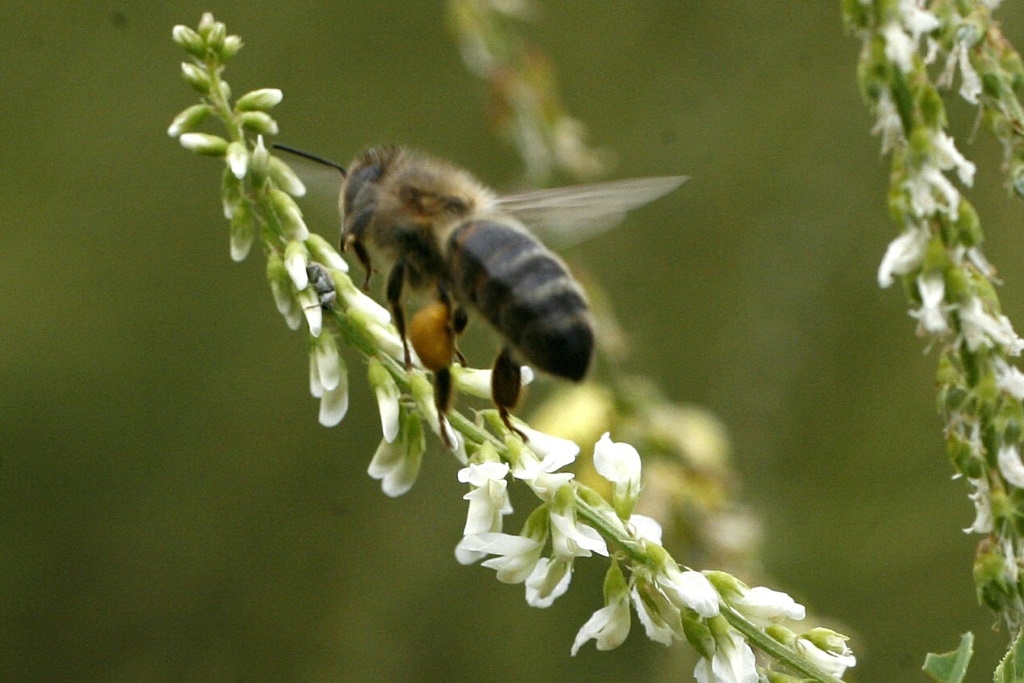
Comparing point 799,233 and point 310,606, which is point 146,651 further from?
point 799,233

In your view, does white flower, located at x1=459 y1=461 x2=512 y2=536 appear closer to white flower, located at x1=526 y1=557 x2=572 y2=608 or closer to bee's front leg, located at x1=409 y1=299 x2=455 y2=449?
white flower, located at x1=526 y1=557 x2=572 y2=608

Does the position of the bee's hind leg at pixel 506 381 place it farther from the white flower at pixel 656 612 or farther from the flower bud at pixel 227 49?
the flower bud at pixel 227 49

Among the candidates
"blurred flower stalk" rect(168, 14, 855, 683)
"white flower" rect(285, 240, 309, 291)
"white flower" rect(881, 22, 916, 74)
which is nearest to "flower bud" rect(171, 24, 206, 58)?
"blurred flower stalk" rect(168, 14, 855, 683)

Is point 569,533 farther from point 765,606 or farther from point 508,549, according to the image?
point 765,606

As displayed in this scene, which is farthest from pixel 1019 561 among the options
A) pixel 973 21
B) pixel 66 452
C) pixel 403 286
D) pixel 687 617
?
pixel 66 452

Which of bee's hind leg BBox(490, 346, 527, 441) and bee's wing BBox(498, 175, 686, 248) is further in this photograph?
bee's wing BBox(498, 175, 686, 248)

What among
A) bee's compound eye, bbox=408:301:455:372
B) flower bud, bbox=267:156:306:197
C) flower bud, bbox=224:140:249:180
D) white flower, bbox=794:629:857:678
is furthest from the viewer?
bee's compound eye, bbox=408:301:455:372

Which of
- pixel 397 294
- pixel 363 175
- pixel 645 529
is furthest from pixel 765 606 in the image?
pixel 363 175

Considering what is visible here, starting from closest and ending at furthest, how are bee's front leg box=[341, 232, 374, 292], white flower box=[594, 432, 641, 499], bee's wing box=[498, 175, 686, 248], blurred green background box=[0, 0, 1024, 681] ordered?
white flower box=[594, 432, 641, 499], bee's wing box=[498, 175, 686, 248], bee's front leg box=[341, 232, 374, 292], blurred green background box=[0, 0, 1024, 681]

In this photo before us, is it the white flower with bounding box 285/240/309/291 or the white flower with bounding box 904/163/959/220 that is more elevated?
the white flower with bounding box 904/163/959/220
